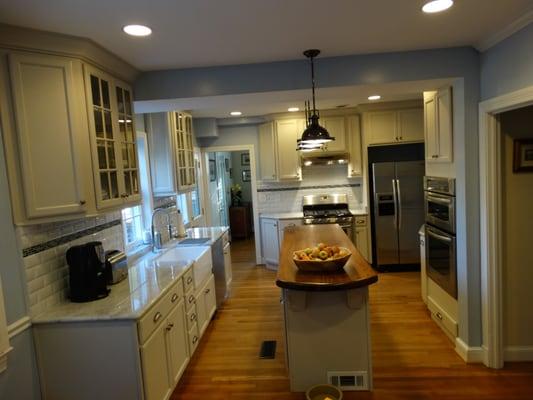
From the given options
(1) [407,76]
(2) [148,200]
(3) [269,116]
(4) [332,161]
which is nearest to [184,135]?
(2) [148,200]

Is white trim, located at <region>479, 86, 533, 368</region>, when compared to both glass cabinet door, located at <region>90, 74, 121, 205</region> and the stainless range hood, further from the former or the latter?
the stainless range hood

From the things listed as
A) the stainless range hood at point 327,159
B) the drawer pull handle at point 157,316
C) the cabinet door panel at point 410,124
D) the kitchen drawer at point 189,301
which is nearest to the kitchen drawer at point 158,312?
the drawer pull handle at point 157,316

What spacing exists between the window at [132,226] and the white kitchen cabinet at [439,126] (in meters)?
2.88

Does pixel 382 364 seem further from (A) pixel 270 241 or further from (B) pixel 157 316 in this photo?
(A) pixel 270 241

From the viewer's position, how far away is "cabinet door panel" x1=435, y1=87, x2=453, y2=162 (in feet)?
9.77

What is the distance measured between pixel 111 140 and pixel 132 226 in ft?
4.43

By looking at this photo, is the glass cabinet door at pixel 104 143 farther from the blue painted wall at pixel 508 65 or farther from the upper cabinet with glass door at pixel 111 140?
the blue painted wall at pixel 508 65

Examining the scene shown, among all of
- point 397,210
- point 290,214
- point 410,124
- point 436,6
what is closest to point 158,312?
point 436,6

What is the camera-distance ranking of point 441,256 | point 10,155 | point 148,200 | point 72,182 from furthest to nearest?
A: 1. point 148,200
2. point 441,256
3. point 72,182
4. point 10,155

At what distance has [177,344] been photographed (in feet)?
8.84

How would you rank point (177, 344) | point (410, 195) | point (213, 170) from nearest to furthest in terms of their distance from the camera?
point (177, 344), point (410, 195), point (213, 170)

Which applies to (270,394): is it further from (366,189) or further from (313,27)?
(366,189)

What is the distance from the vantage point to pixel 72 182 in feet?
7.06

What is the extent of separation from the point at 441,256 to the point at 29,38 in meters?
3.41
